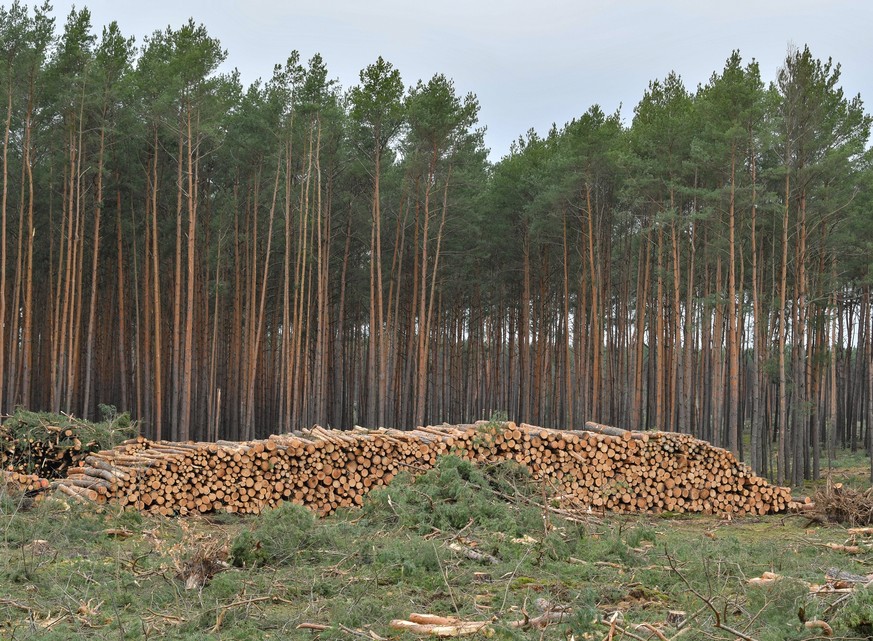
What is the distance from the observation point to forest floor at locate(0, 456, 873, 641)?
591 centimetres

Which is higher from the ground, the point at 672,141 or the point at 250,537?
the point at 672,141

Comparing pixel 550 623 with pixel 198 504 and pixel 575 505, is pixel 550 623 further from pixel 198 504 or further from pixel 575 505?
pixel 198 504

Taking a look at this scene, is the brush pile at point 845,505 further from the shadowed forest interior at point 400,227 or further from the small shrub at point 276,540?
the small shrub at point 276,540

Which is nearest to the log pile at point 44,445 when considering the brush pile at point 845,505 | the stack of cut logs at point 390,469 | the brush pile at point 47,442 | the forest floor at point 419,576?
the brush pile at point 47,442

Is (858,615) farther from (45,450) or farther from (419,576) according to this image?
(45,450)

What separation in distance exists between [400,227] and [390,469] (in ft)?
61.8

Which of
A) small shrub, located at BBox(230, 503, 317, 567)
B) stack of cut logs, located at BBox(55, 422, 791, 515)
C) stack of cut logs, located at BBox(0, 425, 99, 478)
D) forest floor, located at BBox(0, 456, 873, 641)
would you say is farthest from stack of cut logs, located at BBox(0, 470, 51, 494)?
small shrub, located at BBox(230, 503, 317, 567)

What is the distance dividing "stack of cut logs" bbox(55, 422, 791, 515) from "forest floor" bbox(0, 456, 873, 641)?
132 cm

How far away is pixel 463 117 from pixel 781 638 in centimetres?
2380

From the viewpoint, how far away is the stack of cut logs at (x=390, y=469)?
12.8m

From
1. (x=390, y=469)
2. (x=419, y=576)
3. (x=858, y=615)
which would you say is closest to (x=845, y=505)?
(x=390, y=469)

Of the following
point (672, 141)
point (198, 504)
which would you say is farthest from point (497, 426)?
point (672, 141)

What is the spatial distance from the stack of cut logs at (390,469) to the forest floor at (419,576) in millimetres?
1322

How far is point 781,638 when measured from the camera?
541 cm
